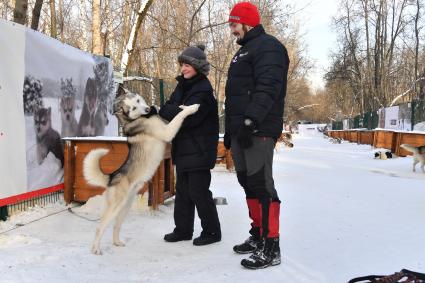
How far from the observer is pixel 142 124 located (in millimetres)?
3857

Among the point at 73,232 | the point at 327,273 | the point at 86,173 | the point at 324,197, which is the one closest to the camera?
the point at 327,273

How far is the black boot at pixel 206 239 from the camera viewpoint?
383 cm

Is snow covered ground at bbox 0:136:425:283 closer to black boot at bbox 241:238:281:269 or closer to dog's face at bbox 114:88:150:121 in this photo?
black boot at bbox 241:238:281:269

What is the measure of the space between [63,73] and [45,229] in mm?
2043

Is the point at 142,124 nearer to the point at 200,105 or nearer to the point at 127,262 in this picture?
the point at 200,105

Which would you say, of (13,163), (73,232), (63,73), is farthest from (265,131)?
(63,73)

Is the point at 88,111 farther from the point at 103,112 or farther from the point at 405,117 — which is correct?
the point at 405,117

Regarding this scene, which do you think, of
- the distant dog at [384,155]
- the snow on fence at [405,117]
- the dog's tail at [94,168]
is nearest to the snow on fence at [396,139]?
the distant dog at [384,155]

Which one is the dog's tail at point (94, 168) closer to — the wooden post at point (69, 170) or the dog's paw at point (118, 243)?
the dog's paw at point (118, 243)

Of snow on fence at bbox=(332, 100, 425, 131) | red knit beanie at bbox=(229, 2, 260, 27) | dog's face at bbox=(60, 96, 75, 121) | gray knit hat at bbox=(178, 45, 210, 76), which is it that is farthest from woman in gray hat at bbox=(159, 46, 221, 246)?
snow on fence at bbox=(332, 100, 425, 131)

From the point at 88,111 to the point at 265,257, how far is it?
12.4ft

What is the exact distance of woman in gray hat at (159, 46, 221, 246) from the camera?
3.85m

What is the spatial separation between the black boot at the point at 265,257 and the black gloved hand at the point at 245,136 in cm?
74

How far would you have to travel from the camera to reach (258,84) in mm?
3154
